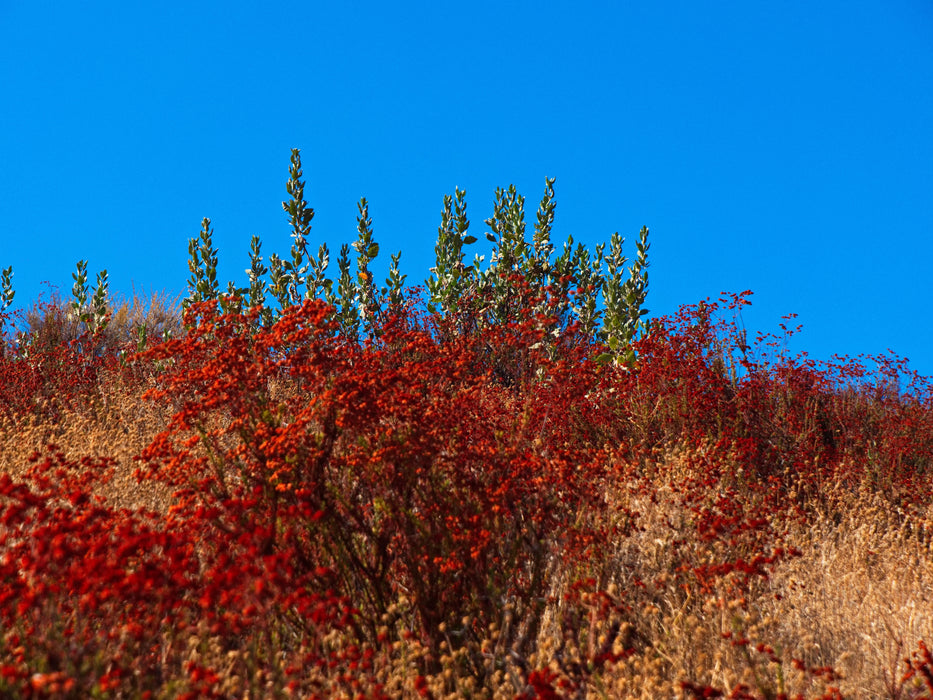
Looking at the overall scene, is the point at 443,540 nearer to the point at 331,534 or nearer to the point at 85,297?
the point at 331,534

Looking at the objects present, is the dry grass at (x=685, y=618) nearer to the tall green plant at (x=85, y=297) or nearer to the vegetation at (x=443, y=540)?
the vegetation at (x=443, y=540)

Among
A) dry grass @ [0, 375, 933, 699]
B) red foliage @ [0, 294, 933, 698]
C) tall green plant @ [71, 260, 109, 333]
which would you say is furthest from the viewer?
tall green plant @ [71, 260, 109, 333]

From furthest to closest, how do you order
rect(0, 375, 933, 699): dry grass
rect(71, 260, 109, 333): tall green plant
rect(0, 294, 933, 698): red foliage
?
rect(71, 260, 109, 333): tall green plant
rect(0, 375, 933, 699): dry grass
rect(0, 294, 933, 698): red foliage

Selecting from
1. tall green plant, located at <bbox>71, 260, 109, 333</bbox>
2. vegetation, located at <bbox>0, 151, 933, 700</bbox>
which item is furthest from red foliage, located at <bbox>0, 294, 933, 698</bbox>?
tall green plant, located at <bbox>71, 260, 109, 333</bbox>

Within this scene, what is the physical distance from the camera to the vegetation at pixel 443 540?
3123 millimetres

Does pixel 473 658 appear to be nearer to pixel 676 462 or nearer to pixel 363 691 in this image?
pixel 363 691

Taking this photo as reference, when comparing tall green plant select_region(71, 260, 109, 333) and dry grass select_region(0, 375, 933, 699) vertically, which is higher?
tall green plant select_region(71, 260, 109, 333)

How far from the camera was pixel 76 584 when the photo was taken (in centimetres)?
296

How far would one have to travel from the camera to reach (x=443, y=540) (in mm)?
4238

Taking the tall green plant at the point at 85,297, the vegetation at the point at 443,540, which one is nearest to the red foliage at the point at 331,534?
the vegetation at the point at 443,540

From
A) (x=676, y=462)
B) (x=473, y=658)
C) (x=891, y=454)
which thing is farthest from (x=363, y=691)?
(x=891, y=454)

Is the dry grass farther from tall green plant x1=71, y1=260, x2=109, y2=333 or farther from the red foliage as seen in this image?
tall green plant x1=71, y1=260, x2=109, y2=333

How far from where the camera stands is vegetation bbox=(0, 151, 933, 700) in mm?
3123

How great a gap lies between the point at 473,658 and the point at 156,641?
1.61m
